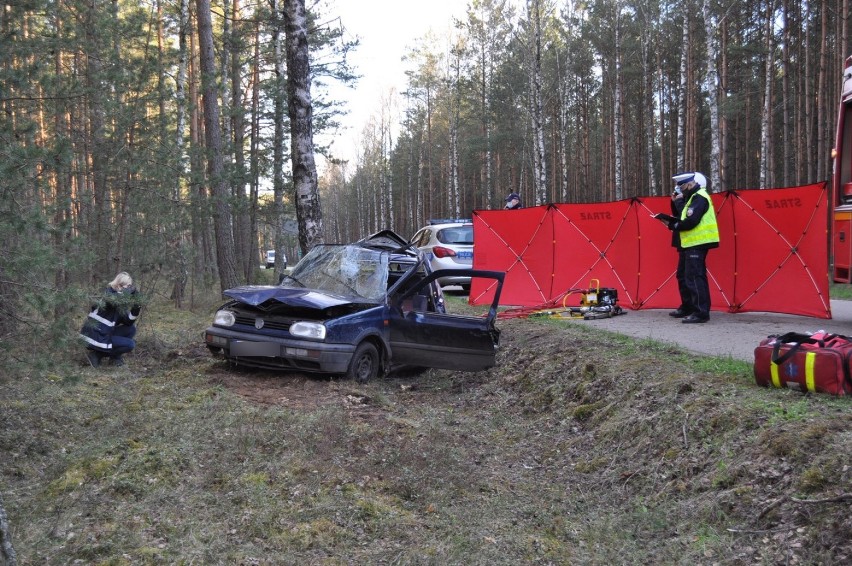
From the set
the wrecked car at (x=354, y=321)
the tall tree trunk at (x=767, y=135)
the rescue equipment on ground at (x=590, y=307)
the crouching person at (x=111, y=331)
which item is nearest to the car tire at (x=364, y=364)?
the wrecked car at (x=354, y=321)

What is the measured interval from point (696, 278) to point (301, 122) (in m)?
6.87

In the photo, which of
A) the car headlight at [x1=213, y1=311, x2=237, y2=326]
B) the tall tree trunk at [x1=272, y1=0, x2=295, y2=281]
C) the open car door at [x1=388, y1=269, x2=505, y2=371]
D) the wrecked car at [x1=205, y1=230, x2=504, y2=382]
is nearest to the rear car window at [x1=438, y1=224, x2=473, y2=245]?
the wrecked car at [x1=205, y1=230, x2=504, y2=382]

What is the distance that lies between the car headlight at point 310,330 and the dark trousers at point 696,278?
5.24 metres

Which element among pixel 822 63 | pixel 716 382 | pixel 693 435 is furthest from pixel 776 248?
pixel 822 63

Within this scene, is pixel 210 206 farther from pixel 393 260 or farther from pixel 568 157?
pixel 568 157

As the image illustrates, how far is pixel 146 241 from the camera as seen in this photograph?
11906 millimetres

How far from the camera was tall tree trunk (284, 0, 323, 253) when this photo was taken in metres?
11.4

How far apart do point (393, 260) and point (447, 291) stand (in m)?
8.82

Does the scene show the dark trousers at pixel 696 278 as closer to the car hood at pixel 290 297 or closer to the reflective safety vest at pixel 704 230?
the reflective safety vest at pixel 704 230

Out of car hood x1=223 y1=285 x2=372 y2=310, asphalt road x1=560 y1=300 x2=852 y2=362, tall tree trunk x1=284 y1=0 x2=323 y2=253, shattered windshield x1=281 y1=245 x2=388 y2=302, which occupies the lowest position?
asphalt road x1=560 y1=300 x2=852 y2=362

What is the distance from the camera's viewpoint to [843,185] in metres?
9.12

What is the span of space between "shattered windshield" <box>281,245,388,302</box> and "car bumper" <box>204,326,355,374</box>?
101 centimetres

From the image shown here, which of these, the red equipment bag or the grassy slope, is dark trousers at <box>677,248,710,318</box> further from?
the red equipment bag

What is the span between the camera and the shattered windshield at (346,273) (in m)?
8.25
